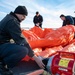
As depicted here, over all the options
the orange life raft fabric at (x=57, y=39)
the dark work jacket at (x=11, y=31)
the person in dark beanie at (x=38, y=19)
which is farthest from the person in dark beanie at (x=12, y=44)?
the person in dark beanie at (x=38, y=19)

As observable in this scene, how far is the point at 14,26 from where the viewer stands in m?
3.21

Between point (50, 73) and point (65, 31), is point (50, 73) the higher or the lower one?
the lower one

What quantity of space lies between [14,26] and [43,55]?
32.8 inches

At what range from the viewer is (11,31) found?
3.20m

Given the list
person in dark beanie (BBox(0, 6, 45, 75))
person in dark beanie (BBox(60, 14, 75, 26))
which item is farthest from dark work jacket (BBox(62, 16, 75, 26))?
person in dark beanie (BBox(0, 6, 45, 75))

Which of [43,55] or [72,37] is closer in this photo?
[43,55]

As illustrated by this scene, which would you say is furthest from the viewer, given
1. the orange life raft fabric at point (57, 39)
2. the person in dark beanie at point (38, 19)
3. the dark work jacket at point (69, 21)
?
the person in dark beanie at point (38, 19)

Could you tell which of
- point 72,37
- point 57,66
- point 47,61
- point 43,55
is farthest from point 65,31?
point 57,66

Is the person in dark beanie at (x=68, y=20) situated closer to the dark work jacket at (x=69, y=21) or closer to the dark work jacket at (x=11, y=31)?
the dark work jacket at (x=69, y=21)

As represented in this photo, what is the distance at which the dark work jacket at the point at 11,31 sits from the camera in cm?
321

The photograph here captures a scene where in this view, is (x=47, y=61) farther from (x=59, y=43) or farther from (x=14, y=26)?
(x=59, y=43)

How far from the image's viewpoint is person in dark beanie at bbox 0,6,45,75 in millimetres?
3160

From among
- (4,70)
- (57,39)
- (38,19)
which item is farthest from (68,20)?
(4,70)

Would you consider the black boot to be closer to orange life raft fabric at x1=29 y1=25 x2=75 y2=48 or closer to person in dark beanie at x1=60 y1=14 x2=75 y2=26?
orange life raft fabric at x1=29 y1=25 x2=75 y2=48
